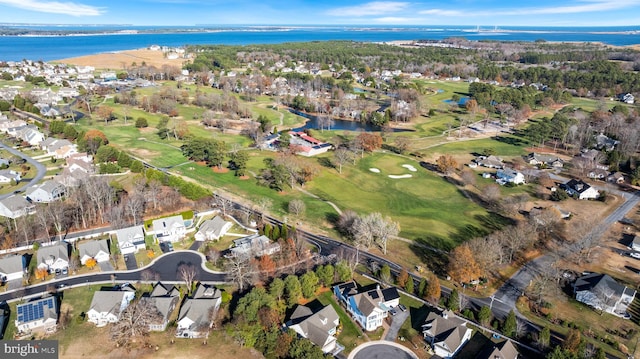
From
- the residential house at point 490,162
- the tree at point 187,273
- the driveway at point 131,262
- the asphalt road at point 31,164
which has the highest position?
the residential house at point 490,162

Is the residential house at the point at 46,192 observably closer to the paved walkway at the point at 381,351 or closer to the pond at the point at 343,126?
the paved walkway at the point at 381,351

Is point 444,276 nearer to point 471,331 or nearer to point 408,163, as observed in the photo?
point 471,331

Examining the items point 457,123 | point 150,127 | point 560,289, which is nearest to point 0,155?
point 150,127

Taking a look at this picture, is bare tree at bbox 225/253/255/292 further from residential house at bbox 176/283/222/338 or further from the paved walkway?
the paved walkway

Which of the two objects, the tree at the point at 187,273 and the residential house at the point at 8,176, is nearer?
the tree at the point at 187,273

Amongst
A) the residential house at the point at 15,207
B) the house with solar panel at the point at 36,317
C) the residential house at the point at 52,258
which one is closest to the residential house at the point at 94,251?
the residential house at the point at 52,258

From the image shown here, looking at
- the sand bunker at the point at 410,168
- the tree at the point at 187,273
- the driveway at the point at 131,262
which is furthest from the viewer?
the sand bunker at the point at 410,168
